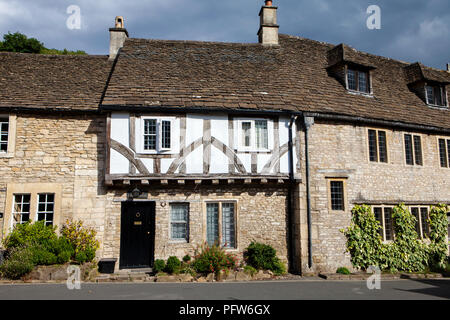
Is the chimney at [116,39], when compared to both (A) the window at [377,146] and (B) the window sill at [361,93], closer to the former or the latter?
(B) the window sill at [361,93]

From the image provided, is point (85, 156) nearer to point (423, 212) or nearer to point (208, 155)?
point (208, 155)

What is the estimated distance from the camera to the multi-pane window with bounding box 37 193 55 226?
Result: 11.6m

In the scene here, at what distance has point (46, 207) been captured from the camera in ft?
38.4

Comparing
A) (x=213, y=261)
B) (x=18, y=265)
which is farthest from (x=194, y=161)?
(x=18, y=265)

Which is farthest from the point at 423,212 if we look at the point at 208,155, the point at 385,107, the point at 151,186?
the point at 151,186

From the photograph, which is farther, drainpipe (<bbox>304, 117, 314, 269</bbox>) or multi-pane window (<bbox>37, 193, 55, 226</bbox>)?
drainpipe (<bbox>304, 117, 314, 269</bbox>)

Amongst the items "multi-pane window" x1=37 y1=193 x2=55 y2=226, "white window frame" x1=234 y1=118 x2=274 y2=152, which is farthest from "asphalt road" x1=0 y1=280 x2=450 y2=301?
"white window frame" x1=234 y1=118 x2=274 y2=152

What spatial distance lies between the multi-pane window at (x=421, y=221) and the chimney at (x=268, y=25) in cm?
978

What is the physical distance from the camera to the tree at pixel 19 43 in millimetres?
21641

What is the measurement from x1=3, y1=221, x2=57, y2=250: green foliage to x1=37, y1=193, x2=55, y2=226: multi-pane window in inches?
22.3

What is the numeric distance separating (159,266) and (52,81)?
8524 mm

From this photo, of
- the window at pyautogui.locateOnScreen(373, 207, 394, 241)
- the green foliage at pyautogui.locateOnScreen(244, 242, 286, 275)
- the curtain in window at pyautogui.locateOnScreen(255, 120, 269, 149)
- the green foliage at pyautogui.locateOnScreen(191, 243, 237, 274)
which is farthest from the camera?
the window at pyautogui.locateOnScreen(373, 207, 394, 241)

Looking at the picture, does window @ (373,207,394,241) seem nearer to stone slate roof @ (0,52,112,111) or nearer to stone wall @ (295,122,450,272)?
stone wall @ (295,122,450,272)

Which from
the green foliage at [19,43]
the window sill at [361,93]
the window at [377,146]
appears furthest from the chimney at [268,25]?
the green foliage at [19,43]
